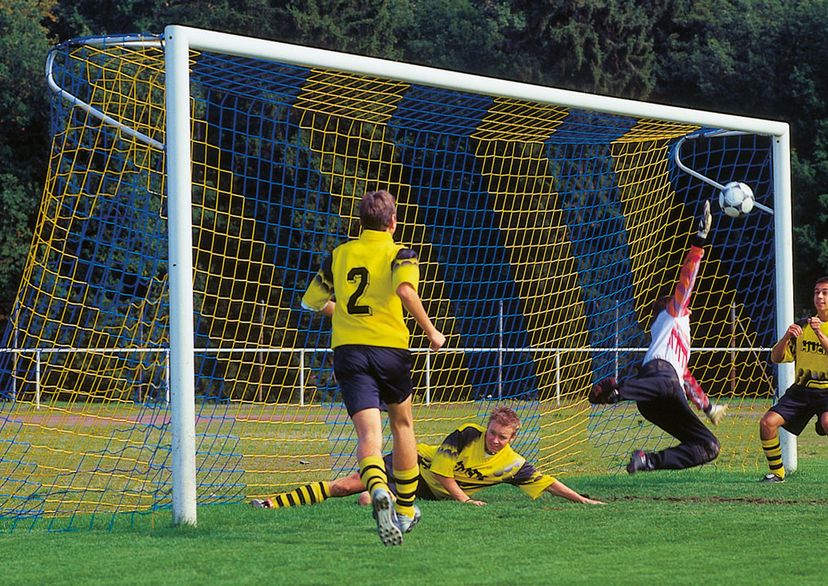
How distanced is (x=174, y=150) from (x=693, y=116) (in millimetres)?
4937

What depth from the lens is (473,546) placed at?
21.4ft

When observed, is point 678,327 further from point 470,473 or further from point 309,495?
point 309,495

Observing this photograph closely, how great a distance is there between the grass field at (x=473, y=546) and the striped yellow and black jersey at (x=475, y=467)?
17cm

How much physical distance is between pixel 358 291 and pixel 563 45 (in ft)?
108

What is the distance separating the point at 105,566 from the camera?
603 cm

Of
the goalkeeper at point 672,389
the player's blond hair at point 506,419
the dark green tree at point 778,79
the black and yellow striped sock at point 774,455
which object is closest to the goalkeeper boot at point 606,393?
the goalkeeper at point 672,389

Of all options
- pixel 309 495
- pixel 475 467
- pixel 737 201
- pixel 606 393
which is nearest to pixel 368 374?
pixel 309 495

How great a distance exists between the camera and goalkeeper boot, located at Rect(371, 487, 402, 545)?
5.86 m

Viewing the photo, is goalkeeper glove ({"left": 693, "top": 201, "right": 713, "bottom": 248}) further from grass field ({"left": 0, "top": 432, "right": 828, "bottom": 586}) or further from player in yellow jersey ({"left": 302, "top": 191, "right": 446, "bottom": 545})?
player in yellow jersey ({"left": 302, "top": 191, "right": 446, "bottom": 545})

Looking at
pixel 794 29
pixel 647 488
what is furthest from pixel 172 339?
pixel 794 29

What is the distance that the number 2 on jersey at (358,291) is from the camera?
20.6ft

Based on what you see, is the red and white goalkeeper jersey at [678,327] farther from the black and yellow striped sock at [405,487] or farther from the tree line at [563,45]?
the tree line at [563,45]

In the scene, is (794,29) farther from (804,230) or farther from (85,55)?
(85,55)

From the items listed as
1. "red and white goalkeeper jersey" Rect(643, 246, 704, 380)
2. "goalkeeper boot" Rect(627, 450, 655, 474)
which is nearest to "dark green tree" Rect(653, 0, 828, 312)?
"red and white goalkeeper jersey" Rect(643, 246, 704, 380)
